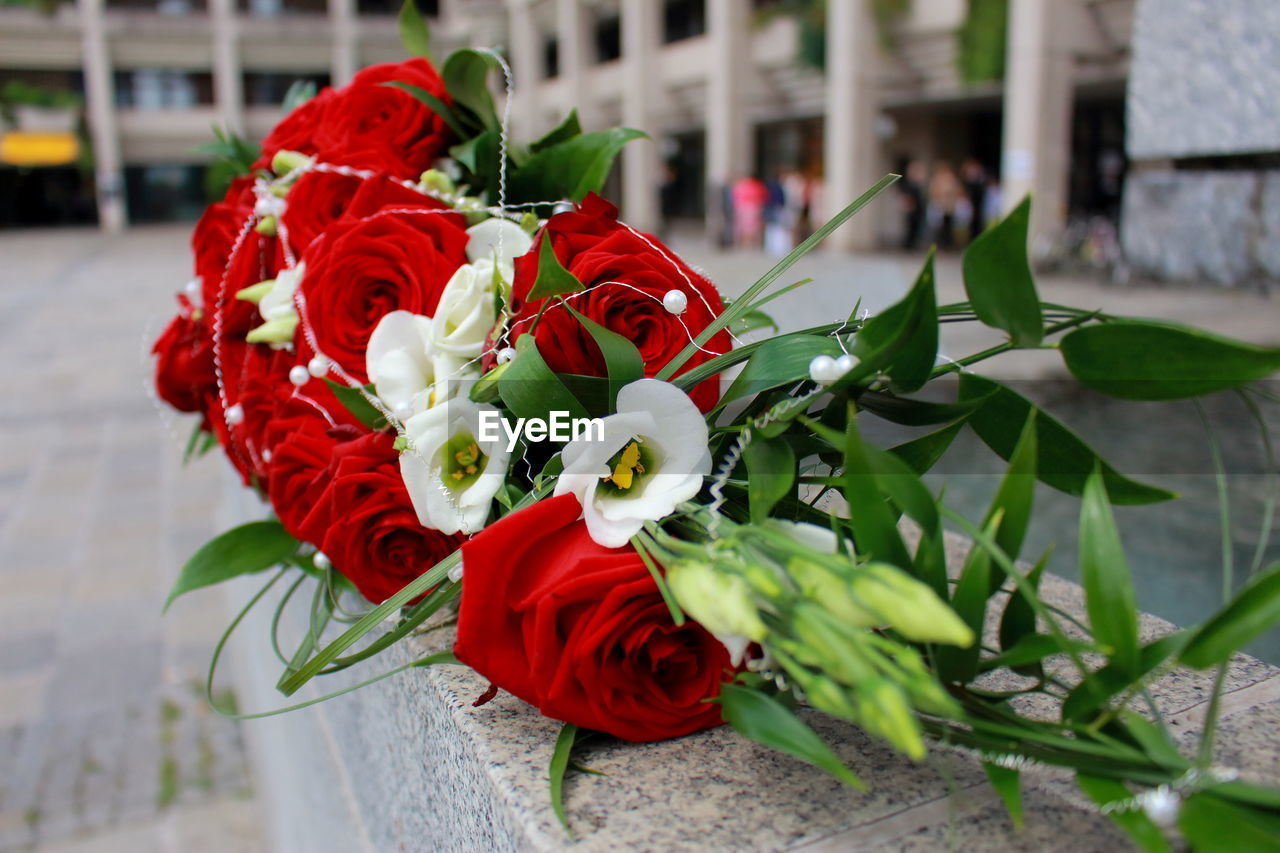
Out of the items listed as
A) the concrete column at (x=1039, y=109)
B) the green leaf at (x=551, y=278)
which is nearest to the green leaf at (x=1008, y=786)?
the green leaf at (x=551, y=278)

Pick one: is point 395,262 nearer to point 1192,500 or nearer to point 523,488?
point 523,488

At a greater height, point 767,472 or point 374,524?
point 767,472

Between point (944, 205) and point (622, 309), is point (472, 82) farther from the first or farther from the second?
point (944, 205)

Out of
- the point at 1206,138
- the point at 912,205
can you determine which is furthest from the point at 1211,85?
the point at 912,205

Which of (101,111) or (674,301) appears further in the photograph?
(101,111)

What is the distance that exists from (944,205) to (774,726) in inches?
589

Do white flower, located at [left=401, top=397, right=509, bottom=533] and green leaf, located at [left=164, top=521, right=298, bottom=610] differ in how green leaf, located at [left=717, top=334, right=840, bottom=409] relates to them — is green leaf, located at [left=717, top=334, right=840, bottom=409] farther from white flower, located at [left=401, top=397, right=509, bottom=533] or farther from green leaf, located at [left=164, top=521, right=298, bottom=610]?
green leaf, located at [left=164, top=521, right=298, bottom=610]

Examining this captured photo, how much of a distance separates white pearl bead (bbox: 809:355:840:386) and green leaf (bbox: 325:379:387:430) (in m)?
0.50

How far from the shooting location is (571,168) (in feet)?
4.20

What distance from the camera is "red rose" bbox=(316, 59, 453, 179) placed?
135cm

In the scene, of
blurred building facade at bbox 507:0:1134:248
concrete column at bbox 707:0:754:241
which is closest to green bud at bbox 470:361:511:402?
blurred building facade at bbox 507:0:1134:248

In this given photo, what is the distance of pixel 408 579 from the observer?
38.1 inches

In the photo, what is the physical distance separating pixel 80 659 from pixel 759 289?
323 cm

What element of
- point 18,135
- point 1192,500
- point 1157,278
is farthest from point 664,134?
point 1192,500
